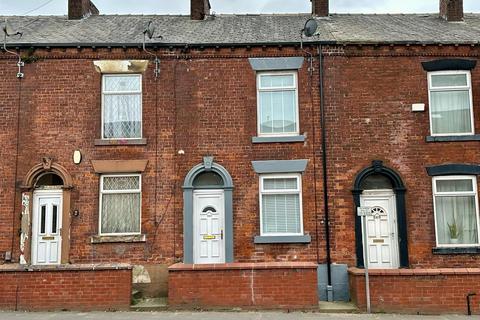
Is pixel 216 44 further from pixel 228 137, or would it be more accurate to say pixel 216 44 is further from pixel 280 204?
pixel 280 204

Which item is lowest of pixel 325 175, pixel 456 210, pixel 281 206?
pixel 456 210

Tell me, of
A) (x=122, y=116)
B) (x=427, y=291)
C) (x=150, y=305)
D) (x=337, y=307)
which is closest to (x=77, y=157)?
(x=122, y=116)

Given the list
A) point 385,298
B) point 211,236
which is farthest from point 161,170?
point 385,298

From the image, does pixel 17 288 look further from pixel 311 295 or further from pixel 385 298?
pixel 385 298

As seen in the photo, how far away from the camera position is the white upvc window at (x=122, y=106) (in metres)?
13.6

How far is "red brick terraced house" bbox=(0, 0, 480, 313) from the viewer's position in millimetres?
12977

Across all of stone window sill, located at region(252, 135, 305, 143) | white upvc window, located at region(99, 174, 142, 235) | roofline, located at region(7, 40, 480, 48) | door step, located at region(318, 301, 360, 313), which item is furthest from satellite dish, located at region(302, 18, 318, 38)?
door step, located at region(318, 301, 360, 313)

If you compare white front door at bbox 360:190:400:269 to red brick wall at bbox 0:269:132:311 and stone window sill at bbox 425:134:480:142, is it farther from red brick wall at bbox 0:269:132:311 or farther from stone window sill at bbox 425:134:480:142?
red brick wall at bbox 0:269:132:311

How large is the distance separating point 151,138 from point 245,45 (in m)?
3.55

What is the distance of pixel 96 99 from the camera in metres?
13.6

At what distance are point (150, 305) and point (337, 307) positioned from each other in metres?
4.10

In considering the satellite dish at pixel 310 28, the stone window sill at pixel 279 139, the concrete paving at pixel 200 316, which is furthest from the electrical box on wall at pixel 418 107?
the concrete paving at pixel 200 316

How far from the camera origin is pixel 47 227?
13164 millimetres

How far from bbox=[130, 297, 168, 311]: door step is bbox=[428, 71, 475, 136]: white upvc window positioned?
829 cm
